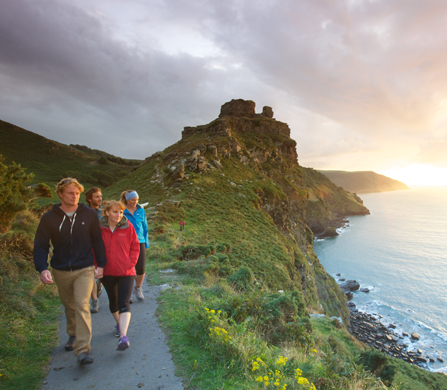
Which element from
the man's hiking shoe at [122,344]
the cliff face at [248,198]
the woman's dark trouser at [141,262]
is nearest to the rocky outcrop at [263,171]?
the cliff face at [248,198]

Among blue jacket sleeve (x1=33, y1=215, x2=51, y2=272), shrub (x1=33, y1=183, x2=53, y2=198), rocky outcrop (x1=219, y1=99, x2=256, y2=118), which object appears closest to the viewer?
blue jacket sleeve (x1=33, y1=215, x2=51, y2=272)

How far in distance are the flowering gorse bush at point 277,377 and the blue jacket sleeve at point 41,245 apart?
3.58 m

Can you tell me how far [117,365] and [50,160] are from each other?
75.6 m

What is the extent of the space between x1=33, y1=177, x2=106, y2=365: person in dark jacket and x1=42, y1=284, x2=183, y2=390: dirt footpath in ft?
0.76

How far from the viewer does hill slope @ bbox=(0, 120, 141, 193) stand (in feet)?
179

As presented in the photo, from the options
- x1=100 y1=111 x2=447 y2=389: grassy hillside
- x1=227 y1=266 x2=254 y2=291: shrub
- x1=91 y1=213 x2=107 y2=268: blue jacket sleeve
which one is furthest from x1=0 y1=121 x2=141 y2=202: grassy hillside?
x1=91 y1=213 x2=107 y2=268: blue jacket sleeve

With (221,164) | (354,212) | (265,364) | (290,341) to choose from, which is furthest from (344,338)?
(354,212)

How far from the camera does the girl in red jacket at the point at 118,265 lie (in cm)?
409

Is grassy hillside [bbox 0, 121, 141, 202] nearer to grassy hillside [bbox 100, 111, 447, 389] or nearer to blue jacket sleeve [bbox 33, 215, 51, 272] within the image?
grassy hillside [bbox 100, 111, 447, 389]

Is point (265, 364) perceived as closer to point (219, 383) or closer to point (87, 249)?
point (219, 383)

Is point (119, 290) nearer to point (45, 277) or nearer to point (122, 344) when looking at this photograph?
point (122, 344)

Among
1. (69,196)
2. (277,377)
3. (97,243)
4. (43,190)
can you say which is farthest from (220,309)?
(43,190)

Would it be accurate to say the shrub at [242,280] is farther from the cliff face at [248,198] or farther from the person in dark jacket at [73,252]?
the cliff face at [248,198]

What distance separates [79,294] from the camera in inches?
144
